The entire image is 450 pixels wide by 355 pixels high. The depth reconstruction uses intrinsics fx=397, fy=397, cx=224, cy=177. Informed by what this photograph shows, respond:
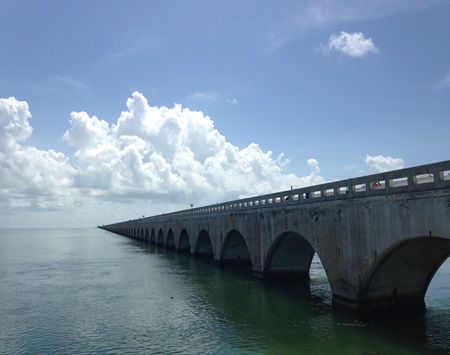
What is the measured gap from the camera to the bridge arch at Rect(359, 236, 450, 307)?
1898 centimetres

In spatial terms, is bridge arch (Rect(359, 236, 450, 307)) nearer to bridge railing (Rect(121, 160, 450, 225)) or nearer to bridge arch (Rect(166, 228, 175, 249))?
bridge railing (Rect(121, 160, 450, 225))

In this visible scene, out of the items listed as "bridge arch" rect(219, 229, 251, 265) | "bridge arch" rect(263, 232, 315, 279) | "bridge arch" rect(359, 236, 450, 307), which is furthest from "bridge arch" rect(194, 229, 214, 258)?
"bridge arch" rect(359, 236, 450, 307)

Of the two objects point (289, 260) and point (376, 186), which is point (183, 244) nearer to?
point (289, 260)

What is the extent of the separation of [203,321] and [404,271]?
11.4m

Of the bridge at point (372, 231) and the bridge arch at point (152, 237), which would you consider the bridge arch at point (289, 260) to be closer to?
the bridge at point (372, 231)

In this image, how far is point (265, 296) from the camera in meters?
29.3

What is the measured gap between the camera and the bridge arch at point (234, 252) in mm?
46344

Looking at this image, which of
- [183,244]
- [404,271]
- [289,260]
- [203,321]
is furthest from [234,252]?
[404,271]

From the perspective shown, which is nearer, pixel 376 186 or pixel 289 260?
pixel 376 186

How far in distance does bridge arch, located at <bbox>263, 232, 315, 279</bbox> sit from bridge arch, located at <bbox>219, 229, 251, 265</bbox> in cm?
1150

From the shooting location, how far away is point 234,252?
4697 cm

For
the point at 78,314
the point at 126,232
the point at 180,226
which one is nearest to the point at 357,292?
the point at 78,314

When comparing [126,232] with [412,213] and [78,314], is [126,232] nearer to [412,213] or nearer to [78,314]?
[78,314]

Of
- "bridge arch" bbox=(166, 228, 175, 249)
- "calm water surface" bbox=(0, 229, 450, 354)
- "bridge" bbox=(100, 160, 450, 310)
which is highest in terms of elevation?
"bridge" bbox=(100, 160, 450, 310)
